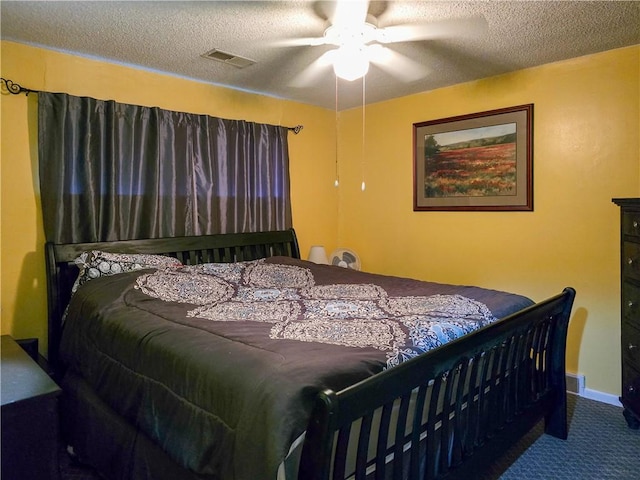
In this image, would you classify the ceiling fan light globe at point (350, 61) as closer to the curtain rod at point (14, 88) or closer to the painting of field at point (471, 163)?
the painting of field at point (471, 163)

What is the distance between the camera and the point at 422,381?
1.44 meters

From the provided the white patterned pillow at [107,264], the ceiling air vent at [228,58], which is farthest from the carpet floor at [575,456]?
the ceiling air vent at [228,58]

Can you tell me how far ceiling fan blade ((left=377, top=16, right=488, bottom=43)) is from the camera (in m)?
2.36

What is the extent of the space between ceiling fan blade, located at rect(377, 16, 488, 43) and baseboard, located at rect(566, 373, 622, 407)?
239cm

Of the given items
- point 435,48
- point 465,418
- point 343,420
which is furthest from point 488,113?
point 343,420

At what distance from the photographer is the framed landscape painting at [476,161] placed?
3.25 meters

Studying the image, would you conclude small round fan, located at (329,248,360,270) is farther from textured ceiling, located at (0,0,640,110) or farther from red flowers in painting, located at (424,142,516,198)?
textured ceiling, located at (0,0,640,110)

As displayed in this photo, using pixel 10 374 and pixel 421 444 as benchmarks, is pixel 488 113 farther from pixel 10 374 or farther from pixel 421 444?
pixel 10 374

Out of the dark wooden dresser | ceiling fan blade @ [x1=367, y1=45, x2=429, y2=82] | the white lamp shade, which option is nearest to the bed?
the dark wooden dresser

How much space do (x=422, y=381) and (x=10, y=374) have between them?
1.69 meters

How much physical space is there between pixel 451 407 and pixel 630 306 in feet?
4.66

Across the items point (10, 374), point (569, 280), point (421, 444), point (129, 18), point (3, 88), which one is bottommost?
point (421, 444)

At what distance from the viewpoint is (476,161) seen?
11.5 feet

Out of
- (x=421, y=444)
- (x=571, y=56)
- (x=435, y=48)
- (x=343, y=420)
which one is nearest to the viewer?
(x=343, y=420)
